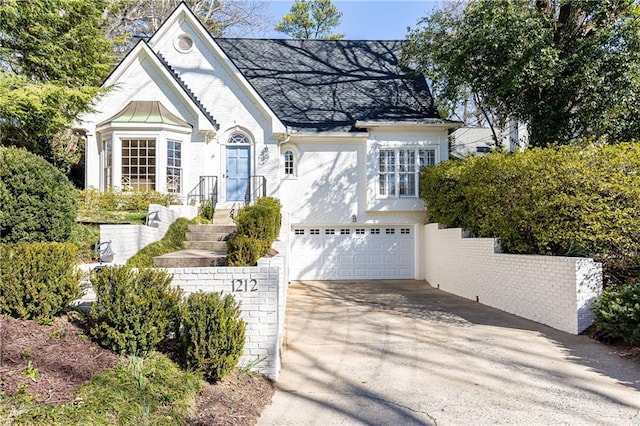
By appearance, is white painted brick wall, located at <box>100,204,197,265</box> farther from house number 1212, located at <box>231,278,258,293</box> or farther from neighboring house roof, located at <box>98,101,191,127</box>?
neighboring house roof, located at <box>98,101,191,127</box>

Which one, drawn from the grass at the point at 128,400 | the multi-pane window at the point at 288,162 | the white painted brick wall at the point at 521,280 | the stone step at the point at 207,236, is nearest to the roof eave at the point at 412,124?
the multi-pane window at the point at 288,162

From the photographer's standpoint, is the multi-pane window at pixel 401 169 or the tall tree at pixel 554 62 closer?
the tall tree at pixel 554 62

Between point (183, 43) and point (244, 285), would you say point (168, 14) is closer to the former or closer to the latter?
point (183, 43)

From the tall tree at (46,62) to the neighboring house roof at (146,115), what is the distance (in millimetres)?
1570

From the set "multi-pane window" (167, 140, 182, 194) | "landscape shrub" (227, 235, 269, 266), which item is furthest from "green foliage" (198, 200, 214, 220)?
"landscape shrub" (227, 235, 269, 266)

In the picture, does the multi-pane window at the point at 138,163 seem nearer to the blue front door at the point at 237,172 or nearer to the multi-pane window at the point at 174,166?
the multi-pane window at the point at 174,166

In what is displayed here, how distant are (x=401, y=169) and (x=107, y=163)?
10.0 metres

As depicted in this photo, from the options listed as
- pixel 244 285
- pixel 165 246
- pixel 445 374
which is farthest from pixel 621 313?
pixel 165 246

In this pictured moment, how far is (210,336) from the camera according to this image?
5.39m

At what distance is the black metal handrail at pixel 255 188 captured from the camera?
48.8ft

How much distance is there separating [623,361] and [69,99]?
36.2 feet

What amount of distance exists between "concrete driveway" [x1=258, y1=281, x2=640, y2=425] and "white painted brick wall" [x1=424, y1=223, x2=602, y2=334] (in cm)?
37

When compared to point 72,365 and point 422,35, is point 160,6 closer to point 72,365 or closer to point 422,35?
point 422,35

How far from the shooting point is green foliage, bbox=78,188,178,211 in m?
11.7
